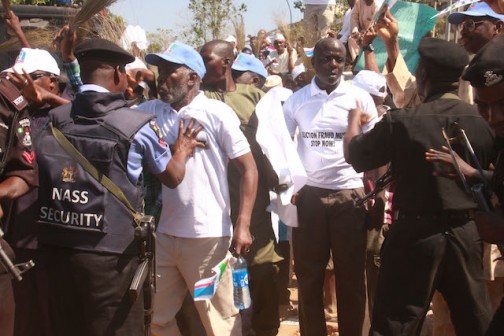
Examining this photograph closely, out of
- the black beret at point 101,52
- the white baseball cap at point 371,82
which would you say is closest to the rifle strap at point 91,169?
the black beret at point 101,52

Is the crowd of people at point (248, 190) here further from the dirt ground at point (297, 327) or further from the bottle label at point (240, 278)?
the dirt ground at point (297, 327)

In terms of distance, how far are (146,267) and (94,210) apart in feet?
1.39

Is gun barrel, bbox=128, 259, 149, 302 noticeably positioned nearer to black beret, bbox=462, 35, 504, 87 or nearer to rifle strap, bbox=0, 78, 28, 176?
rifle strap, bbox=0, 78, 28, 176

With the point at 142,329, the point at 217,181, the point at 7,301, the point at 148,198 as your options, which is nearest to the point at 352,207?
the point at 217,181

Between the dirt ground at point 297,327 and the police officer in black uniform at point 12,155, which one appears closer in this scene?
the police officer in black uniform at point 12,155

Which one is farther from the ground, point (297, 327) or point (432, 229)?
point (432, 229)

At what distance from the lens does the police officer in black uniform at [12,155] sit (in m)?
3.35

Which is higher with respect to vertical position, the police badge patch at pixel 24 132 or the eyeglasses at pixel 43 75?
the eyeglasses at pixel 43 75

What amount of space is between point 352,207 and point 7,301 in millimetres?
2546

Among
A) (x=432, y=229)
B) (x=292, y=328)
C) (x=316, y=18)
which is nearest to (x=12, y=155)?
(x=432, y=229)

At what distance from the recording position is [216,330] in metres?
4.43

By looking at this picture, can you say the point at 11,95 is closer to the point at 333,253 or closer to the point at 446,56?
the point at 446,56

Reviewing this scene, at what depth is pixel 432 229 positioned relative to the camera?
12.4 feet

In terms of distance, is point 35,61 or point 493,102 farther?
point 35,61
